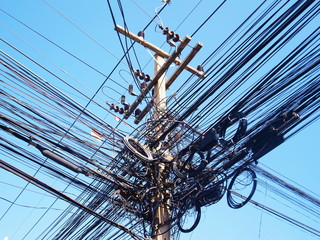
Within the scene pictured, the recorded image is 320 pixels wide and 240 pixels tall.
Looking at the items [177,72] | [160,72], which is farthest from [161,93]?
[177,72]

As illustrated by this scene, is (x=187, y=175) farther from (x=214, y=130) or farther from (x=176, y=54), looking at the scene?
(x=176, y=54)

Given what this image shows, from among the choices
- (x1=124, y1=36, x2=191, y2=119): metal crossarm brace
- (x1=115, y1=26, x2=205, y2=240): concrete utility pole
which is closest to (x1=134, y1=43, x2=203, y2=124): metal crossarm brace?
(x1=115, y1=26, x2=205, y2=240): concrete utility pole

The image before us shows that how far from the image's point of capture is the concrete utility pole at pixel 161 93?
486 centimetres

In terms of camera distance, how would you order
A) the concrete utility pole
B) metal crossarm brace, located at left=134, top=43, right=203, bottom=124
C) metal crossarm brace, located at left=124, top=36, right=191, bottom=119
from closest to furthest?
the concrete utility pole < metal crossarm brace, located at left=124, top=36, right=191, bottom=119 < metal crossarm brace, located at left=134, top=43, right=203, bottom=124

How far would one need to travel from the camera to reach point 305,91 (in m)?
3.93

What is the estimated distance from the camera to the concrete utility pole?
16.0ft

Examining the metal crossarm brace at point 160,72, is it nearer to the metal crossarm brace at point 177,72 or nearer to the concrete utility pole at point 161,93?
the concrete utility pole at point 161,93

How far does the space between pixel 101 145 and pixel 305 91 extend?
2794 millimetres

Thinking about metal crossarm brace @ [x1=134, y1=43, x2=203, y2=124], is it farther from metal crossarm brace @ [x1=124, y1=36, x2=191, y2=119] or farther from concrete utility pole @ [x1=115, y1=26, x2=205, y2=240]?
metal crossarm brace @ [x1=124, y1=36, x2=191, y2=119]

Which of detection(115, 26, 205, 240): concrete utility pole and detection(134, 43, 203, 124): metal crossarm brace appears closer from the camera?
detection(115, 26, 205, 240): concrete utility pole

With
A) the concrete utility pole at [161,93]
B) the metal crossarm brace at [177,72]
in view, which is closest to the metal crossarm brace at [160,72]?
the concrete utility pole at [161,93]

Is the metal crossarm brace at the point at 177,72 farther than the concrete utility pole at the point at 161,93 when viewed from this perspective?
Yes

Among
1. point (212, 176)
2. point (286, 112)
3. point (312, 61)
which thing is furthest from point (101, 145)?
point (312, 61)

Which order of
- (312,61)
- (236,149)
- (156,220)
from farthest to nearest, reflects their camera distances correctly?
(156,220)
(236,149)
(312,61)
